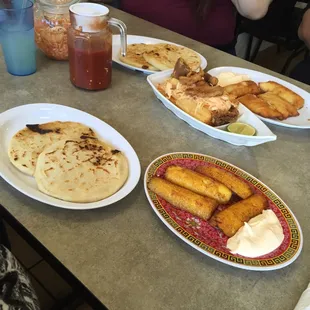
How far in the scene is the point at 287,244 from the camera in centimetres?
81

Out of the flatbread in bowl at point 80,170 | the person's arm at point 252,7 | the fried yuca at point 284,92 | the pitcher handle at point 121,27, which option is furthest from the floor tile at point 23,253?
the person's arm at point 252,7

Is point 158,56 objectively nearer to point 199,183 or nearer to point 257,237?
point 199,183

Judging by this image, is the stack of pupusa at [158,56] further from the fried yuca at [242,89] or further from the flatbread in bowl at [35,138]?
the flatbread in bowl at [35,138]

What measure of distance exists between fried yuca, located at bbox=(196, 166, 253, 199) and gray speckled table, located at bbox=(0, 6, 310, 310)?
5.7 inches

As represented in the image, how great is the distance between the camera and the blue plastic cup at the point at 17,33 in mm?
1235

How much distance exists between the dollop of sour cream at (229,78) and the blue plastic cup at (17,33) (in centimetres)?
71

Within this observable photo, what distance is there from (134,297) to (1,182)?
1.50 feet

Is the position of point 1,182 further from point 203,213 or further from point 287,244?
point 287,244

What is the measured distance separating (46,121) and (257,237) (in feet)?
2.30

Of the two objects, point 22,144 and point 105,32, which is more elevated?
point 105,32

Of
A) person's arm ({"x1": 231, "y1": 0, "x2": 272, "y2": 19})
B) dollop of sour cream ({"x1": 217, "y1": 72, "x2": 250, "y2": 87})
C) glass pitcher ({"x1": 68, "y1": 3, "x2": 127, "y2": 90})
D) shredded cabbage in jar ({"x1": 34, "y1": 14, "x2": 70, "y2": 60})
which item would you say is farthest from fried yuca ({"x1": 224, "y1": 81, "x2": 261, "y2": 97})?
shredded cabbage in jar ({"x1": 34, "y1": 14, "x2": 70, "y2": 60})

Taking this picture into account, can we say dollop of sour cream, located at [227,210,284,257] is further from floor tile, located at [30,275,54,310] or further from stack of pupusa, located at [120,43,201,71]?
floor tile, located at [30,275,54,310]

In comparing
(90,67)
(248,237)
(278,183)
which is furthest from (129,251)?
(90,67)

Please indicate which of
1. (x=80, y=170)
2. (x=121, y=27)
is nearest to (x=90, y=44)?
(x=121, y=27)
